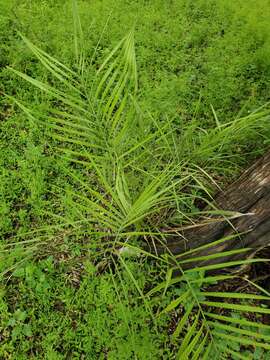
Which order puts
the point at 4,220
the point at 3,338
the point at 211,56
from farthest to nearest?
the point at 211,56
the point at 4,220
the point at 3,338

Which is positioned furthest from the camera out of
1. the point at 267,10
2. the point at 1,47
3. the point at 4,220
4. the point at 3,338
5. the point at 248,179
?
the point at 267,10

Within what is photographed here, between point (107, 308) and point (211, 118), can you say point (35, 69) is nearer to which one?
point (211, 118)

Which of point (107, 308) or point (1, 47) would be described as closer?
point (107, 308)

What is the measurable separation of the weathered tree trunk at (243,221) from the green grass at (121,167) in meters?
0.14

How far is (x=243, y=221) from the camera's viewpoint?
2.06 metres

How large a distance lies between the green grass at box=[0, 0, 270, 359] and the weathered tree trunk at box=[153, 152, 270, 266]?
0.45 feet

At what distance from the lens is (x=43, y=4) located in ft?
11.4

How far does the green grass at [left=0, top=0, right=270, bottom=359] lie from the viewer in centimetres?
192

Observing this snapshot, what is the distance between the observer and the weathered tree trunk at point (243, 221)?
2002 mm

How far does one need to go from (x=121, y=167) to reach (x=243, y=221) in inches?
26.0

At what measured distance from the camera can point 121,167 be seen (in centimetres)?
207

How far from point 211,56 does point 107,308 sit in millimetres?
2216

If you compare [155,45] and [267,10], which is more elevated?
[267,10]

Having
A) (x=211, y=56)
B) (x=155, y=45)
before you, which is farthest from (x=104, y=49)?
(x=211, y=56)
